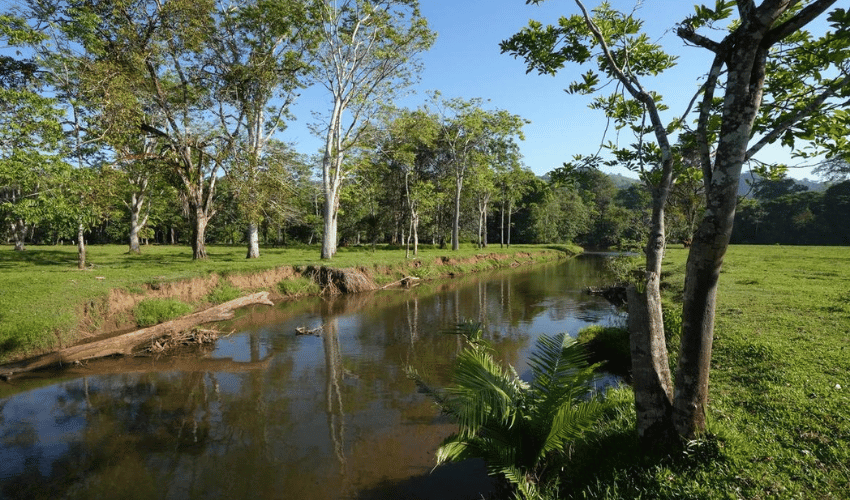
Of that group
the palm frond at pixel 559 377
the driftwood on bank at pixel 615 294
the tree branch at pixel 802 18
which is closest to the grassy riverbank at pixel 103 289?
the driftwood on bank at pixel 615 294

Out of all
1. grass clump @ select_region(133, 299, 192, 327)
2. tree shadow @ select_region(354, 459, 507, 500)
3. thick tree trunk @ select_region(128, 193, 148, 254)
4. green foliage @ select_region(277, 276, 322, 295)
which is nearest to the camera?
tree shadow @ select_region(354, 459, 507, 500)

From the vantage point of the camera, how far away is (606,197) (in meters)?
82.5

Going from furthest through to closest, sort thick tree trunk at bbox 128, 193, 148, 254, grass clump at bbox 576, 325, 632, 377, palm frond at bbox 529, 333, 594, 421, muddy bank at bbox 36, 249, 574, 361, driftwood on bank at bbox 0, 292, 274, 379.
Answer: thick tree trunk at bbox 128, 193, 148, 254
muddy bank at bbox 36, 249, 574, 361
grass clump at bbox 576, 325, 632, 377
driftwood on bank at bbox 0, 292, 274, 379
palm frond at bbox 529, 333, 594, 421

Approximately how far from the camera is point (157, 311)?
13523 millimetres

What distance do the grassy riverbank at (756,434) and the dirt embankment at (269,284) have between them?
1332 cm

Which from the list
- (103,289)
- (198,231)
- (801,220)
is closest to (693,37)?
(103,289)

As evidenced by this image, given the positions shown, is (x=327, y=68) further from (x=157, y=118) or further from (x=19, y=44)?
(x=19, y=44)

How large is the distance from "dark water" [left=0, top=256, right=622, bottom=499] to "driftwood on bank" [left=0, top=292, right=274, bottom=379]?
13.1 inches

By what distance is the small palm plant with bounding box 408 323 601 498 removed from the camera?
4723 millimetres

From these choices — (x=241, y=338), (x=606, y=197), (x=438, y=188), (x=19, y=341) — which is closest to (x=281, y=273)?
(x=241, y=338)

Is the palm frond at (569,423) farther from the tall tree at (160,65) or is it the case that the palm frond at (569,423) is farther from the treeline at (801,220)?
the treeline at (801,220)

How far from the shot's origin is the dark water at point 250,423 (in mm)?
5793

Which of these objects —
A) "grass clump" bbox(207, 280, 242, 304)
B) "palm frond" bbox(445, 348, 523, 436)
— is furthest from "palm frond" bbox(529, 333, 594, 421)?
"grass clump" bbox(207, 280, 242, 304)

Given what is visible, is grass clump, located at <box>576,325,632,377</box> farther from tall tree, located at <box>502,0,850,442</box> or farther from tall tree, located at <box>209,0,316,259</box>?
tall tree, located at <box>209,0,316,259</box>
